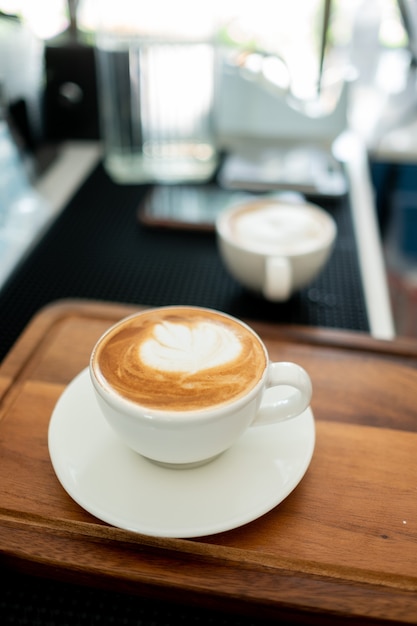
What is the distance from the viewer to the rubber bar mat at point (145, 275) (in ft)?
2.72

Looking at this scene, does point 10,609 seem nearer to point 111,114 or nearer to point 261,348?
point 261,348

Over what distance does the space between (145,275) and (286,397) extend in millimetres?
437

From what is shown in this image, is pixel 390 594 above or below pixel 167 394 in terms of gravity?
below

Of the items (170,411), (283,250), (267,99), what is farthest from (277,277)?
(267,99)

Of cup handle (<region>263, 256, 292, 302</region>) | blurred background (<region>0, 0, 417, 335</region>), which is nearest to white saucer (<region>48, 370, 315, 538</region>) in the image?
cup handle (<region>263, 256, 292, 302</region>)

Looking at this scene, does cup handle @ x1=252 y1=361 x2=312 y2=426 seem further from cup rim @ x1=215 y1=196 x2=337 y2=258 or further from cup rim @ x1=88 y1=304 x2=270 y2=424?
cup rim @ x1=215 y1=196 x2=337 y2=258

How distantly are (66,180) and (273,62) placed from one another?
0.47 m

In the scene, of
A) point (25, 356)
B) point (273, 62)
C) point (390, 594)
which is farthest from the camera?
point (273, 62)

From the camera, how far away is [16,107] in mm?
1119

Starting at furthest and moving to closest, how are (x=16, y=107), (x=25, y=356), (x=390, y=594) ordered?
(x=16, y=107) → (x=25, y=356) → (x=390, y=594)

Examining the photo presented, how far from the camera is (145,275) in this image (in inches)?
36.1

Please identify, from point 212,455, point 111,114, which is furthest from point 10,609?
point 111,114

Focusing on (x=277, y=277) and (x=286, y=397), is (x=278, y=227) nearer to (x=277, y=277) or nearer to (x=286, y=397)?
(x=277, y=277)

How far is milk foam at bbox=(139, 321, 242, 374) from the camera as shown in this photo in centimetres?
51
